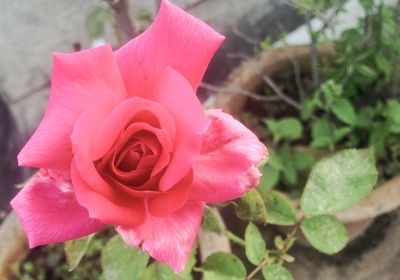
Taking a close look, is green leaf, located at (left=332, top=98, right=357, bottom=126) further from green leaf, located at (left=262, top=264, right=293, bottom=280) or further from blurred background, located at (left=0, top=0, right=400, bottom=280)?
green leaf, located at (left=262, top=264, right=293, bottom=280)

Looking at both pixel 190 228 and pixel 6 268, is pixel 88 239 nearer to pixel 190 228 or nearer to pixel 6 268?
pixel 190 228

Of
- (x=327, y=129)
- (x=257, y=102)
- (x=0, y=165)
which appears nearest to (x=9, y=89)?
(x=0, y=165)

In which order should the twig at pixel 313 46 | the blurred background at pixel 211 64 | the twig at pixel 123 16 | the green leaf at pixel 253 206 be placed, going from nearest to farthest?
1. the green leaf at pixel 253 206
2. the twig at pixel 123 16
3. the twig at pixel 313 46
4. the blurred background at pixel 211 64

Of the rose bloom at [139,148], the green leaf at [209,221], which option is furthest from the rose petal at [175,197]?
the green leaf at [209,221]

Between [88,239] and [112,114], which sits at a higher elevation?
[112,114]

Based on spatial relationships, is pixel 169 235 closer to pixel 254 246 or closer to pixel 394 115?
pixel 254 246

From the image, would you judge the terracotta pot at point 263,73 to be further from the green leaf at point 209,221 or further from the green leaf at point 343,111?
the green leaf at point 209,221
